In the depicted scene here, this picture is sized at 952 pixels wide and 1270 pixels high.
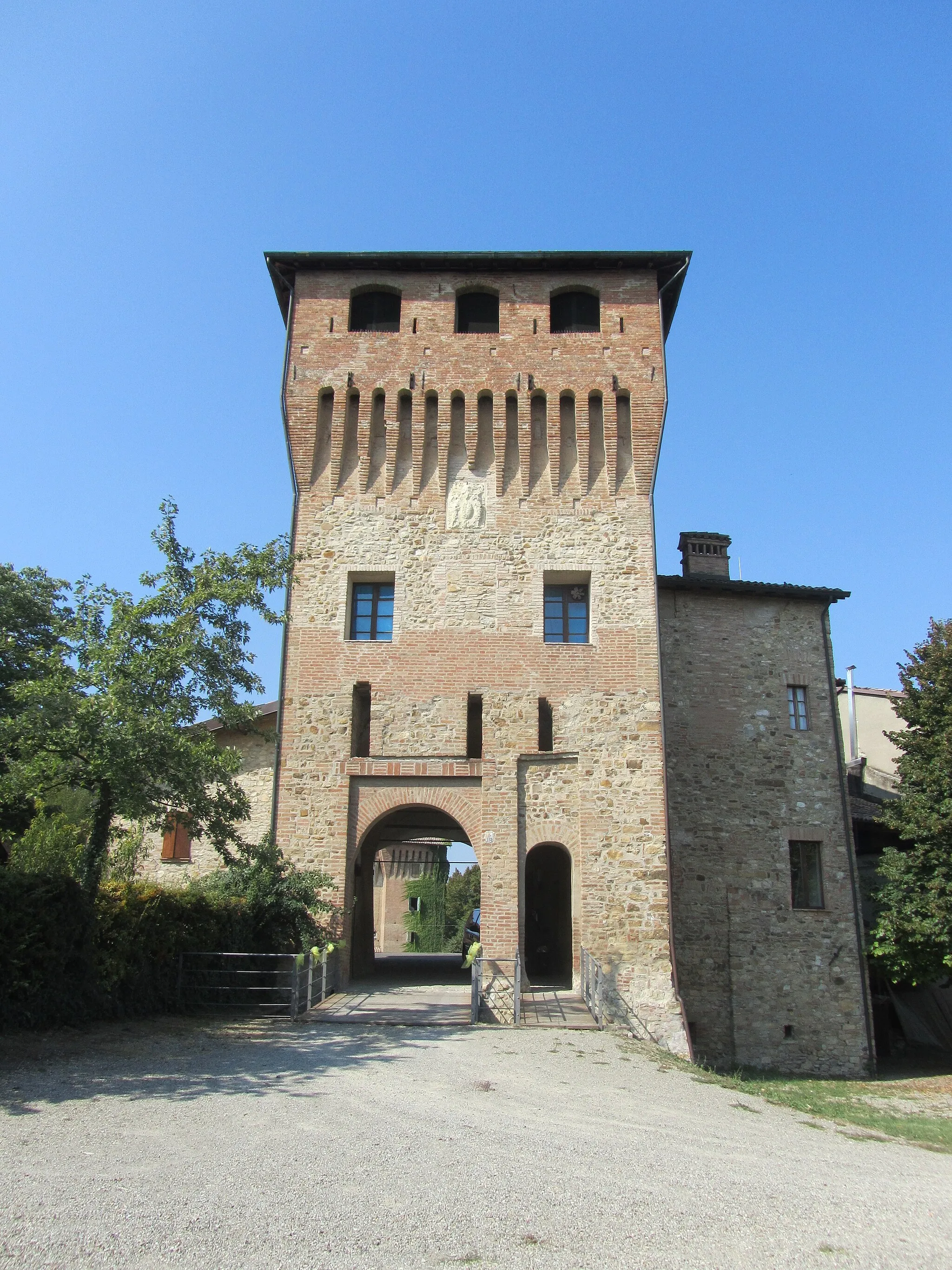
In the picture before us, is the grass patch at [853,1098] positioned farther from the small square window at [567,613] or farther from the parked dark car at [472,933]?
the parked dark car at [472,933]

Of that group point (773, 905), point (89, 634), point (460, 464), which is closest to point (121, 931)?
point (89, 634)

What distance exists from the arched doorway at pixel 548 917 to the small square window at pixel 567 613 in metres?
4.32

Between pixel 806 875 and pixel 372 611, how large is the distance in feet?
35.2

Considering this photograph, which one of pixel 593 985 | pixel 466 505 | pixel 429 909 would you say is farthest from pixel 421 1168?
pixel 429 909

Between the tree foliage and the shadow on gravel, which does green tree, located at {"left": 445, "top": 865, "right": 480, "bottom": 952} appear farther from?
the shadow on gravel

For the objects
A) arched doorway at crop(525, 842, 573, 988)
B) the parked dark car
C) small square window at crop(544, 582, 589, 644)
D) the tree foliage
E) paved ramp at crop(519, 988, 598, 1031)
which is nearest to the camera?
paved ramp at crop(519, 988, 598, 1031)

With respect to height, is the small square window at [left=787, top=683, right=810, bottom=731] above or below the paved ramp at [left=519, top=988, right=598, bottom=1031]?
above

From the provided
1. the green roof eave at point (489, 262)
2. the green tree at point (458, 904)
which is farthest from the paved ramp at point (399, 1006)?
the green tree at point (458, 904)

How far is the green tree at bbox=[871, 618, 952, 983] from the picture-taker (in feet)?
59.0

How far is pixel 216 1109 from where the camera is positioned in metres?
8.80

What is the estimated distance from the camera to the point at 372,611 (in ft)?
58.6

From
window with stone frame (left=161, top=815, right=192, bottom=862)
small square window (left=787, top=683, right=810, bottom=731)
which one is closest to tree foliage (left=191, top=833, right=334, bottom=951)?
window with stone frame (left=161, top=815, right=192, bottom=862)

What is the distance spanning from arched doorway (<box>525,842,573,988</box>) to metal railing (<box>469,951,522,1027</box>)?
3515 millimetres

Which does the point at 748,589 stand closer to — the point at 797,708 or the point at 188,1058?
the point at 797,708
